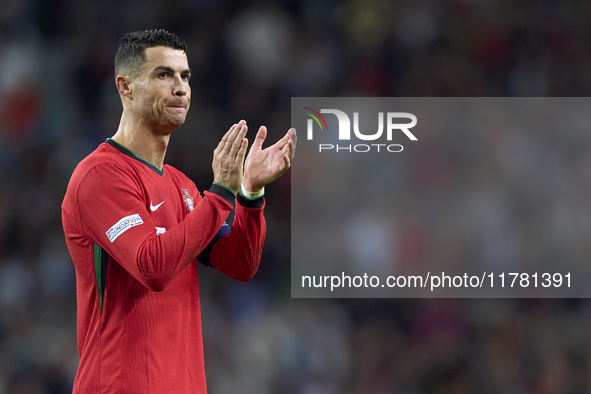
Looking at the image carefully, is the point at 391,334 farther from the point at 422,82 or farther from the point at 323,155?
the point at 422,82

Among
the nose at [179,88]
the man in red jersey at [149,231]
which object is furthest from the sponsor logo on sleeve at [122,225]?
the nose at [179,88]

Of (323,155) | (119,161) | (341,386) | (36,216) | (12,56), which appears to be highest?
(12,56)

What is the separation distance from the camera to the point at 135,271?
149 cm

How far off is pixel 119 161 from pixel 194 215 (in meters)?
0.32

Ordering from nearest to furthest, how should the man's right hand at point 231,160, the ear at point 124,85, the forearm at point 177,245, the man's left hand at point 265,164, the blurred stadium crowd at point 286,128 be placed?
the forearm at point 177,245
the man's right hand at point 231,160
the man's left hand at point 265,164
the ear at point 124,85
the blurred stadium crowd at point 286,128

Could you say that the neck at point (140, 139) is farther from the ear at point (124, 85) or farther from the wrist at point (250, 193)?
the wrist at point (250, 193)

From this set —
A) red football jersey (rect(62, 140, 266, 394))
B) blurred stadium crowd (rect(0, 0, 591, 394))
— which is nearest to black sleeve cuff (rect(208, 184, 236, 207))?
red football jersey (rect(62, 140, 266, 394))

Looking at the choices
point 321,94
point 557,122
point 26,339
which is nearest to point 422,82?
point 321,94

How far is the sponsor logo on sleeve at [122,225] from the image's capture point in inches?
59.8

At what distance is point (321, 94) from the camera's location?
3717 millimetres

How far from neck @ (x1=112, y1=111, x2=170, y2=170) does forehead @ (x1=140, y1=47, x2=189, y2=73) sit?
0.18 m

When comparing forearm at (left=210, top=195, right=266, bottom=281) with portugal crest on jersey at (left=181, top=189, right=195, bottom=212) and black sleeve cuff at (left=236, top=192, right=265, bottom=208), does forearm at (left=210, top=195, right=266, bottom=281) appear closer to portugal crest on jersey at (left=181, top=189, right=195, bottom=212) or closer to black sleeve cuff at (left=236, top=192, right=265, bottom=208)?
black sleeve cuff at (left=236, top=192, right=265, bottom=208)

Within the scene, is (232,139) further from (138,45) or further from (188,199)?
(138,45)

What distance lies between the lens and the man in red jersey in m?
1.53
